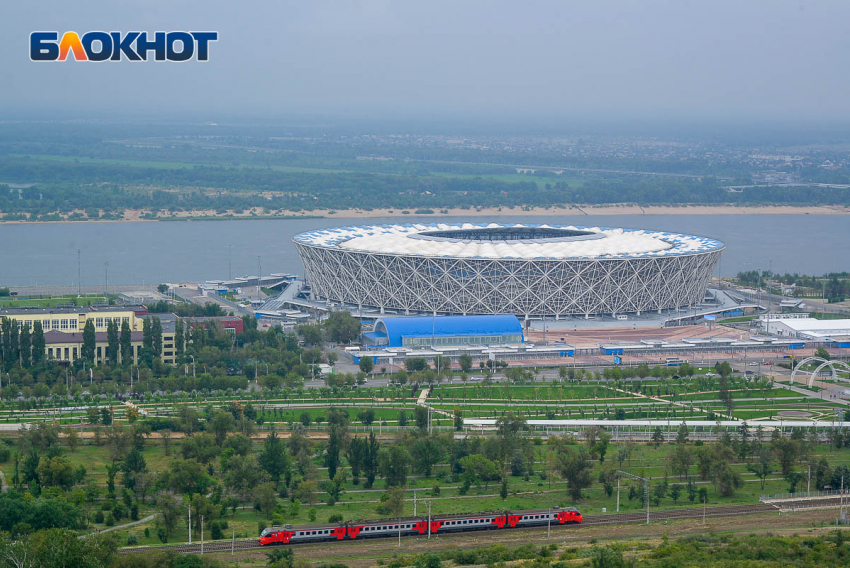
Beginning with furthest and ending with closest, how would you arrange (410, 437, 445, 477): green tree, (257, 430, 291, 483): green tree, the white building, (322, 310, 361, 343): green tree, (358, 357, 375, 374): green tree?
the white building
(322, 310, 361, 343): green tree
(358, 357, 375, 374): green tree
(410, 437, 445, 477): green tree
(257, 430, 291, 483): green tree

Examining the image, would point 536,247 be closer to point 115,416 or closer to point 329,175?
point 115,416

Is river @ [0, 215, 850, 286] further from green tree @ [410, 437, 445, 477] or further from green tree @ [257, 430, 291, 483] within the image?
green tree @ [410, 437, 445, 477]

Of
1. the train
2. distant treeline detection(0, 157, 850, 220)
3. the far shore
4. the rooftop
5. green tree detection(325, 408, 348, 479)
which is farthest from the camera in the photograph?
distant treeline detection(0, 157, 850, 220)

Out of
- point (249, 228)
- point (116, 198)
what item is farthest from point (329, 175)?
point (249, 228)

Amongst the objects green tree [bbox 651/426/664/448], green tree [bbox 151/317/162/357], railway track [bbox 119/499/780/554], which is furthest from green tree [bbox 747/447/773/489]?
green tree [bbox 151/317/162/357]

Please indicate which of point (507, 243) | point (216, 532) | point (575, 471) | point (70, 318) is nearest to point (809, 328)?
point (507, 243)

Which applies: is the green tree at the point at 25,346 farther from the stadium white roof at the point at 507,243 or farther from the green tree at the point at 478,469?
the green tree at the point at 478,469

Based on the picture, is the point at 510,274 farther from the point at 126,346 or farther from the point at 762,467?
the point at 762,467
